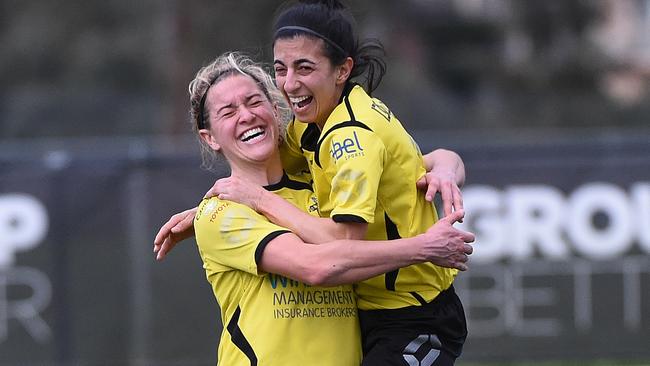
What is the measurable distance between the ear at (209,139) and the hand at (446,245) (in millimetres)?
856

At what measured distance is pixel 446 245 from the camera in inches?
161

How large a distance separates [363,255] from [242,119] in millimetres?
668

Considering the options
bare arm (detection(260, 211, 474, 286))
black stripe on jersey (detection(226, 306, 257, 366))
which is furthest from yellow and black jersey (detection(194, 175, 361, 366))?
bare arm (detection(260, 211, 474, 286))

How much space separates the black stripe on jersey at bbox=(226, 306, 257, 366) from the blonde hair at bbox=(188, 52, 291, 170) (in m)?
0.63

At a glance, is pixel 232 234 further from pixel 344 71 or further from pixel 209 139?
pixel 344 71

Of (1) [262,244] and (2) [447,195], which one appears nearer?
(1) [262,244]

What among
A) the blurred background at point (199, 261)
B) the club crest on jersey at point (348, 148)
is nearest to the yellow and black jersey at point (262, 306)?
the club crest on jersey at point (348, 148)

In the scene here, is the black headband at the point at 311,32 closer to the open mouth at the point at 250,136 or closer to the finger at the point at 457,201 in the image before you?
the open mouth at the point at 250,136

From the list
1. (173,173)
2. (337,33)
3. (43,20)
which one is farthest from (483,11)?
(337,33)

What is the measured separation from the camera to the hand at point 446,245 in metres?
4.08

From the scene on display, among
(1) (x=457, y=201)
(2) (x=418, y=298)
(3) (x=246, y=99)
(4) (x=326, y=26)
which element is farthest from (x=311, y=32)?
(2) (x=418, y=298)

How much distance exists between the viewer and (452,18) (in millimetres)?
28734

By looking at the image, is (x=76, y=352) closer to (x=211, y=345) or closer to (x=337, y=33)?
(x=211, y=345)

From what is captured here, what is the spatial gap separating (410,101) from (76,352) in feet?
33.8
